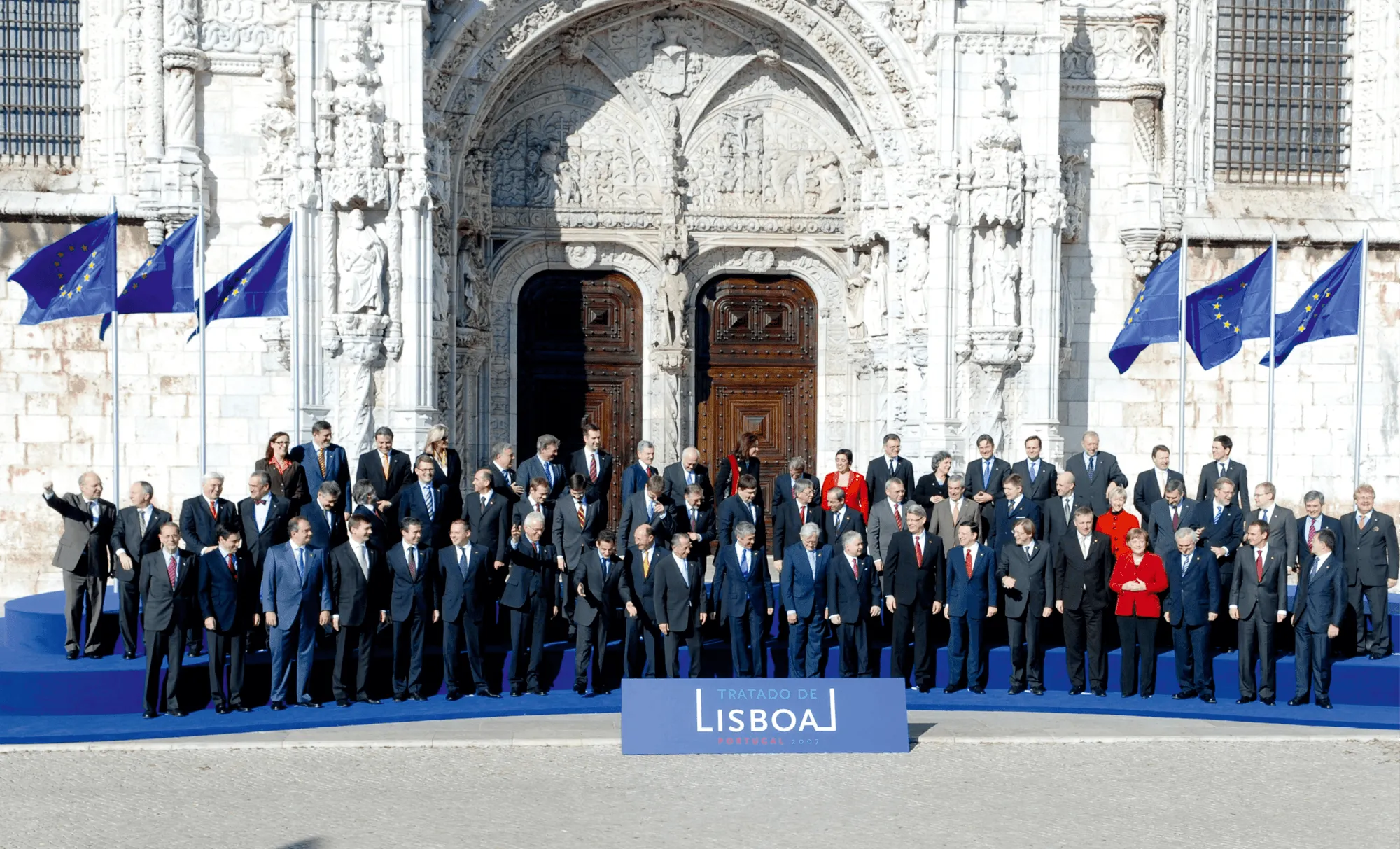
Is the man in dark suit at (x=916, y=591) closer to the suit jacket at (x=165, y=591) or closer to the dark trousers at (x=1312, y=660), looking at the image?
the dark trousers at (x=1312, y=660)

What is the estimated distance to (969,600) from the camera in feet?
44.6

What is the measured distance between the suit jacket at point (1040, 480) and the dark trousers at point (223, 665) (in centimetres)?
701

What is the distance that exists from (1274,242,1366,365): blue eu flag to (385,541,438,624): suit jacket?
8665mm

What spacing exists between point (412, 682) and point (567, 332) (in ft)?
23.5

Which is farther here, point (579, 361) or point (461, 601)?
point (579, 361)

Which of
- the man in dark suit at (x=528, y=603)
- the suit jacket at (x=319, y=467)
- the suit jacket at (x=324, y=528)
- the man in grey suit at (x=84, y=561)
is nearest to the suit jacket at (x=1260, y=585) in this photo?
the man in dark suit at (x=528, y=603)

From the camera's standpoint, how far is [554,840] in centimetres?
918

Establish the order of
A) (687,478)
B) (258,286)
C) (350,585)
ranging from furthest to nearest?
(258,286) < (687,478) < (350,585)

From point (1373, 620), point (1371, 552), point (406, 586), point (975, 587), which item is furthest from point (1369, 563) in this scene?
point (406, 586)

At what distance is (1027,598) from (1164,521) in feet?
5.54

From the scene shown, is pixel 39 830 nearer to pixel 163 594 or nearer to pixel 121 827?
pixel 121 827

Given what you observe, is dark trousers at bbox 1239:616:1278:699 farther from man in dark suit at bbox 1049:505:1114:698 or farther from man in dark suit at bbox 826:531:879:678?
man in dark suit at bbox 826:531:879:678

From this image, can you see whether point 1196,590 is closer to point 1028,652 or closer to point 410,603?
point 1028,652

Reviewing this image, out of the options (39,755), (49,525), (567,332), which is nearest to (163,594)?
(39,755)
